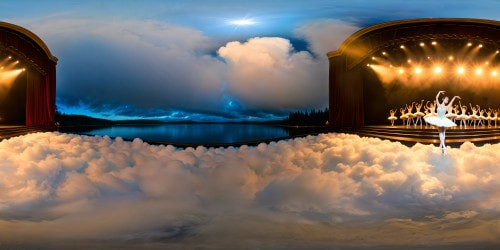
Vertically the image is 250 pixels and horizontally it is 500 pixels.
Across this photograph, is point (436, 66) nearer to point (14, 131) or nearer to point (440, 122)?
point (440, 122)

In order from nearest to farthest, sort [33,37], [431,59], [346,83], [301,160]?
[301,160], [33,37], [346,83], [431,59]

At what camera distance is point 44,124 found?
13633mm

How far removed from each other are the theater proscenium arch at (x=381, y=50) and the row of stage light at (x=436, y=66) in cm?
8

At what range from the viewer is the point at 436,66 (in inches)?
575

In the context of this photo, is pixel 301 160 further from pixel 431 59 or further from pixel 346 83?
pixel 431 59

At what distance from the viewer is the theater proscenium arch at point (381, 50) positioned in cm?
1074

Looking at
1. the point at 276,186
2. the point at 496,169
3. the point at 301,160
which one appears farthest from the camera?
the point at 301,160

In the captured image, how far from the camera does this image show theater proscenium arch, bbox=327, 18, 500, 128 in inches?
423

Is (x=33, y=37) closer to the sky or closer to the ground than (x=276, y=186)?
closer to the sky

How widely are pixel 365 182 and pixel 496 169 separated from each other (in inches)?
92.7

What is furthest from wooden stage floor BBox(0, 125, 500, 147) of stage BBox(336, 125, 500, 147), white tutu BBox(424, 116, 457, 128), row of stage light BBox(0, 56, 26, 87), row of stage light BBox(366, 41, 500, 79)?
row of stage light BBox(366, 41, 500, 79)

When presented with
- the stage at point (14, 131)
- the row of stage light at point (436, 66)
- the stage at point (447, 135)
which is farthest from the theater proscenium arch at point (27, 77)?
the row of stage light at point (436, 66)

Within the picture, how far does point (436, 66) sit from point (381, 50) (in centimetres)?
314

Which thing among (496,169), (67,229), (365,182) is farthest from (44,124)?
(496,169)
